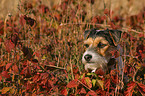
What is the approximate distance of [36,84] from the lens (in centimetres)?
259

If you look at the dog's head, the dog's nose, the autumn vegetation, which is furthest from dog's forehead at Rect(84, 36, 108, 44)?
Result: the dog's nose

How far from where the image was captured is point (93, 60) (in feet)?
10.1

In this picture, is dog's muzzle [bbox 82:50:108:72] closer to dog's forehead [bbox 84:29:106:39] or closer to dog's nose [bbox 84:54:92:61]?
dog's nose [bbox 84:54:92:61]

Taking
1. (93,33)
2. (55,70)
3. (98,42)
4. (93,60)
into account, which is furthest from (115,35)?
(55,70)

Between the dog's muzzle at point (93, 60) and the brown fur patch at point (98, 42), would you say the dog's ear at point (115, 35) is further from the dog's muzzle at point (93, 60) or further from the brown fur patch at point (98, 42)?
the dog's muzzle at point (93, 60)

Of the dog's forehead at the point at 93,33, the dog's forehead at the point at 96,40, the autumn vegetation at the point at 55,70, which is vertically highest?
the dog's forehead at the point at 93,33

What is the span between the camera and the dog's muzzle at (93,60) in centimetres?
305

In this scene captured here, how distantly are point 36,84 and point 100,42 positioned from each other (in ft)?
5.06

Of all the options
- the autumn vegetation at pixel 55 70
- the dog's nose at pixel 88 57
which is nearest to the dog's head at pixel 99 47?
the dog's nose at pixel 88 57

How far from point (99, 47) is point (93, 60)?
0.39 metres

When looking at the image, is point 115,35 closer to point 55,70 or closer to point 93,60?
point 93,60

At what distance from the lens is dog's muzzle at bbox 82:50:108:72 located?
120 inches

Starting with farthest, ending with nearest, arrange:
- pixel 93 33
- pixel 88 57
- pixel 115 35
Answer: pixel 93 33
pixel 115 35
pixel 88 57

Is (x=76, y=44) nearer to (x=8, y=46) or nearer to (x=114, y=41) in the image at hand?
(x=114, y=41)
